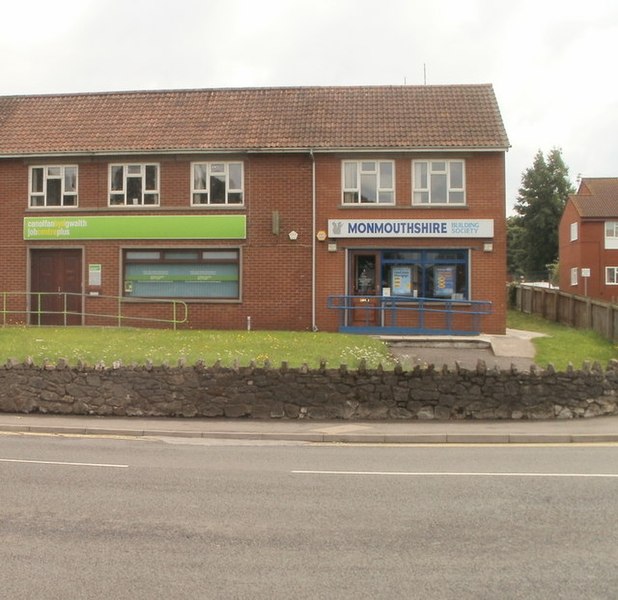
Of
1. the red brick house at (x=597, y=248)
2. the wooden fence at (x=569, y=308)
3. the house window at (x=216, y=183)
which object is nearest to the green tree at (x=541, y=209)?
the red brick house at (x=597, y=248)

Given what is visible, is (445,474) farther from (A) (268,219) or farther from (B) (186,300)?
(B) (186,300)

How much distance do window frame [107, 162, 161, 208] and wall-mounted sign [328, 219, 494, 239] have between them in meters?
5.85

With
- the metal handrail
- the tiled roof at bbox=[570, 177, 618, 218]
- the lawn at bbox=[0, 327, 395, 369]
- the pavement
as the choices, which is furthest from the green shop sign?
the tiled roof at bbox=[570, 177, 618, 218]

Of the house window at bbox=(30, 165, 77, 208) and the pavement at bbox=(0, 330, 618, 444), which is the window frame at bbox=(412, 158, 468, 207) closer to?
the pavement at bbox=(0, 330, 618, 444)

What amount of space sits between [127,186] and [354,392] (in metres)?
13.9

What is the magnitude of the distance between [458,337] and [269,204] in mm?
7449

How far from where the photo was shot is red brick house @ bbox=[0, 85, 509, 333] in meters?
22.3

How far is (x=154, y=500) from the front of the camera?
6961 millimetres

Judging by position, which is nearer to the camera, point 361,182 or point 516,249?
point 361,182

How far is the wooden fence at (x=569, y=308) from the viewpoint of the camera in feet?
73.6

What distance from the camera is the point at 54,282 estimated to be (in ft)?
78.4

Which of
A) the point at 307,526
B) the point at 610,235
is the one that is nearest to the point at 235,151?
the point at 307,526

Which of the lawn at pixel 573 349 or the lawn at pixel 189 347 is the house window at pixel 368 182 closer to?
the lawn at pixel 189 347

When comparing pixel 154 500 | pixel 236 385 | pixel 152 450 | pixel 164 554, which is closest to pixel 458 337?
pixel 236 385
